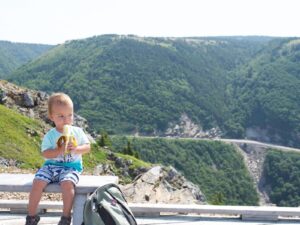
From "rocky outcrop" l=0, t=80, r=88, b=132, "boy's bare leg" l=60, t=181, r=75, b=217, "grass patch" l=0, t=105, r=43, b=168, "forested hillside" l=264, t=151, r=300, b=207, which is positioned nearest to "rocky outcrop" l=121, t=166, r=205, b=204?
"boy's bare leg" l=60, t=181, r=75, b=217

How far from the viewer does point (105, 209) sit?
5.91 m

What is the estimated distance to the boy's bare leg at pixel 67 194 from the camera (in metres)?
6.28

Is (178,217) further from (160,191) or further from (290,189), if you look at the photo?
(290,189)

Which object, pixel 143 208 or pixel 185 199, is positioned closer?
pixel 143 208

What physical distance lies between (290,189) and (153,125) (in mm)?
59299

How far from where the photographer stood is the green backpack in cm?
586

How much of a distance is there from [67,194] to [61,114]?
1182 millimetres

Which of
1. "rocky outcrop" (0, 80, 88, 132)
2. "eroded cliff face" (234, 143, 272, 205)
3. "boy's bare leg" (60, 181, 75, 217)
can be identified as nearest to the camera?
"boy's bare leg" (60, 181, 75, 217)

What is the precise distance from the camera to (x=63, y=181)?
6344mm

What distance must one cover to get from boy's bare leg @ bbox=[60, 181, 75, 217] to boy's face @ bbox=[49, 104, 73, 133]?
924 millimetres

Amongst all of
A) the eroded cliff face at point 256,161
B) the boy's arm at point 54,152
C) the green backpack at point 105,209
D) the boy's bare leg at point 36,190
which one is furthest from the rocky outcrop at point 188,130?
the green backpack at point 105,209

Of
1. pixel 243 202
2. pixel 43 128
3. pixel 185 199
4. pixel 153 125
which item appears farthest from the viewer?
pixel 153 125

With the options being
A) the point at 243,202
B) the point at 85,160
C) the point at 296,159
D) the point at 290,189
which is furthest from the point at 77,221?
the point at 296,159

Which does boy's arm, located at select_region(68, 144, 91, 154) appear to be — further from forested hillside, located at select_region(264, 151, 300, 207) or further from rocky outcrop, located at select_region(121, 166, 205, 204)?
forested hillside, located at select_region(264, 151, 300, 207)
